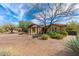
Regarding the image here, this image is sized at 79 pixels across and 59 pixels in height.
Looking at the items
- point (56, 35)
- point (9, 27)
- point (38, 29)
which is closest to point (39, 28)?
point (38, 29)

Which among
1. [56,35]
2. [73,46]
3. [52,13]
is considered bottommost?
[73,46]

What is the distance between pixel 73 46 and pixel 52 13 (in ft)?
1.34

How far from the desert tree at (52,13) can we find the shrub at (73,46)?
0.79ft

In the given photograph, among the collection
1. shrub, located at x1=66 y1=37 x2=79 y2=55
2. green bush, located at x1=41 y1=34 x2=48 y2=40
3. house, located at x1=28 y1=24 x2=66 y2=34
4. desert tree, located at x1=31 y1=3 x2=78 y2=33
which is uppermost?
desert tree, located at x1=31 y1=3 x2=78 y2=33

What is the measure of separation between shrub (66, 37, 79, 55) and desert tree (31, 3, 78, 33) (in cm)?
24

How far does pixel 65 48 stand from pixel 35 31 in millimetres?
362

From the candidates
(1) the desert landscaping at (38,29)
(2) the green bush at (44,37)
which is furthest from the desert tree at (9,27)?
(2) the green bush at (44,37)

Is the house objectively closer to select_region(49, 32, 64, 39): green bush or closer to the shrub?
select_region(49, 32, 64, 39): green bush

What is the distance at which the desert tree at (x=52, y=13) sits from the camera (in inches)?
86.7

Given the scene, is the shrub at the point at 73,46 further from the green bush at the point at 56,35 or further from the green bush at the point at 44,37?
the green bush at the point at 44,37

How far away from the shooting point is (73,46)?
7.09 feet

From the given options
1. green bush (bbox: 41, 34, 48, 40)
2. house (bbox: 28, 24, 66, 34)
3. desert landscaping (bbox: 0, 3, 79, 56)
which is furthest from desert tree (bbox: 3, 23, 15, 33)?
green bush (bbox: 41, 34, 48, 40)

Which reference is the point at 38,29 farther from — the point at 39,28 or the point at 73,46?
the point at 73,46

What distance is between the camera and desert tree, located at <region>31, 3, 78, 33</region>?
220cm
